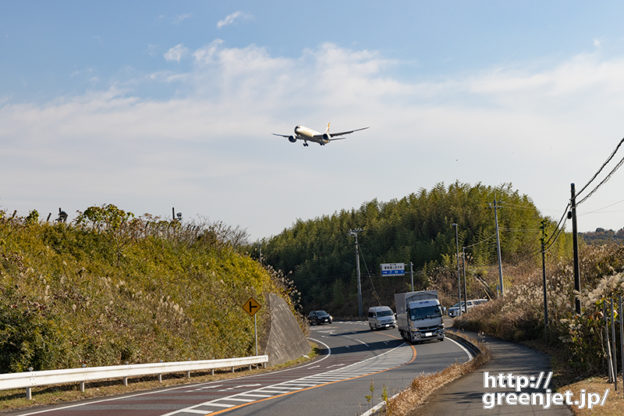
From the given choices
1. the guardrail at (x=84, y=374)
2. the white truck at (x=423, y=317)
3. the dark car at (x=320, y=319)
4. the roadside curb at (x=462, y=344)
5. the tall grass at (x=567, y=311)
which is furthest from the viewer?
the dark car at (x=320, y=319)

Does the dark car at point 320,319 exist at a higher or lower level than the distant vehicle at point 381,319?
lower

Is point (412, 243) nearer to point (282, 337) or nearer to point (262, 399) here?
point (282, 337)

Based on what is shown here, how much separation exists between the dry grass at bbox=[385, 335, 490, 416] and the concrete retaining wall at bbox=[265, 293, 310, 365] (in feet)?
49.9

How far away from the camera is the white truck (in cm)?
4281

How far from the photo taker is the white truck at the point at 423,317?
140 feet

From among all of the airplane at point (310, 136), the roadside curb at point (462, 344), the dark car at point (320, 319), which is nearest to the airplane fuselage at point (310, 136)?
the airplane at point (310, 136)

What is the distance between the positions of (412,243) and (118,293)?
70.2 meters

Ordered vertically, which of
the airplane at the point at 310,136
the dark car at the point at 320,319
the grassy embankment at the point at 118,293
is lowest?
the dark car at the point at 320,319

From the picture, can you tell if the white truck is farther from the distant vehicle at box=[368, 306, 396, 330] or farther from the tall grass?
the distant vehicle at box=[368, 306, 396, 330]

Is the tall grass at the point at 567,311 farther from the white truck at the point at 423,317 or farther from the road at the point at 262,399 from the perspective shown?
the road at the point at 262,399

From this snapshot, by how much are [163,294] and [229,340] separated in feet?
14.3

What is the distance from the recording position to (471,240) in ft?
297

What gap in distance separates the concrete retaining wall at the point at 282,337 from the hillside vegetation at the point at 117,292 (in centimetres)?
122

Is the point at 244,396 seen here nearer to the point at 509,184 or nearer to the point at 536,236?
the point at 536,236
